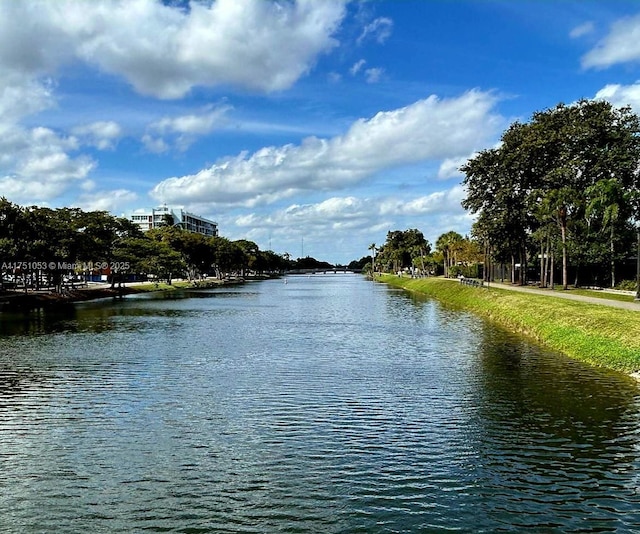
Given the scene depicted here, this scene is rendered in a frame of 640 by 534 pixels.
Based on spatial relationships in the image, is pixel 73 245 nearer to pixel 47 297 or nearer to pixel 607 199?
pixel 47 297

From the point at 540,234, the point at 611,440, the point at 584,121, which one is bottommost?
the point at 611,440

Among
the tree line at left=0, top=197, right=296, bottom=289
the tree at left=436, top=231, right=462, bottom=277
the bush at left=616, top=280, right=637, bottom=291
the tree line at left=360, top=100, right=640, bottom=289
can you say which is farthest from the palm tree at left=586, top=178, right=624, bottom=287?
the tree at left=436, top=231, right=462, bottom=277

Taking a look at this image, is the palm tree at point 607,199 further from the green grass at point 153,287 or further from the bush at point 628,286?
the green grass at point 153,287

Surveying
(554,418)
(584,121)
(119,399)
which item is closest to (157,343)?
(119,399)

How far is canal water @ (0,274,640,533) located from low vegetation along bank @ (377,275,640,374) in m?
1.63

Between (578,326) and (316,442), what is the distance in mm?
23668

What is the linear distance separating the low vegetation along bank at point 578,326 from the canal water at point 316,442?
5.36 ft

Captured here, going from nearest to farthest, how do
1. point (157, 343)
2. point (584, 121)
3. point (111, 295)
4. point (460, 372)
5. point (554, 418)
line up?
point (554, 418) → point (460, 372) → point (157, 343) → point (584, 121) → point (111, 295)

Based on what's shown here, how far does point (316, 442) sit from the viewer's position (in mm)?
16844

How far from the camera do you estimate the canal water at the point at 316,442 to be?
1216cm

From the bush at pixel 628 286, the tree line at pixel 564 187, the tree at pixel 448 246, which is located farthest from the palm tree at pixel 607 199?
the tree at pixel 448 246

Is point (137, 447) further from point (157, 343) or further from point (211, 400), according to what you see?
point (157, 343)

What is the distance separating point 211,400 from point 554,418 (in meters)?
11.6

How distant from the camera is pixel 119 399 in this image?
22.2 metres
